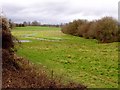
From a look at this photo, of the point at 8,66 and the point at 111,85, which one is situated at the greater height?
the point at 8,66

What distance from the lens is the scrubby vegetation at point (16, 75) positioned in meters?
14.5

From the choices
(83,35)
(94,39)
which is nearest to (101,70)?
(94,39)

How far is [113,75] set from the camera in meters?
20.0

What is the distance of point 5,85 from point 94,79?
6.12 m

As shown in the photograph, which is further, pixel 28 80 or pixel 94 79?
pixel 94 79

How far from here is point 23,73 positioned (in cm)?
1673

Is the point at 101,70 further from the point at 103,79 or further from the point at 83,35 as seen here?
the point at 83,35

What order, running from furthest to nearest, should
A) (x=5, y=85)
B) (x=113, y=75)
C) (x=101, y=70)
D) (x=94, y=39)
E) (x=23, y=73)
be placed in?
(x=94, y=39) → (x=101, y=70) → (x=113, y=75) → (x=23, y=73) → (x=5, y=85)

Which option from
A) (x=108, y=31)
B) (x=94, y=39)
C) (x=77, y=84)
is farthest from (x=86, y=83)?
(x=94, y=39)

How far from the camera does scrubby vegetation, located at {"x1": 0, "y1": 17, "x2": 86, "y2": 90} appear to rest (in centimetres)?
1455

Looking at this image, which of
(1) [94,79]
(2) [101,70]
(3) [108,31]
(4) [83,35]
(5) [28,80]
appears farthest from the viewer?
(4) [83,35]

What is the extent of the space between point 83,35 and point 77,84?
52.9 metres

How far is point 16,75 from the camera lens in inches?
631

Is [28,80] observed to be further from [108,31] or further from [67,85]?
[108,31]
